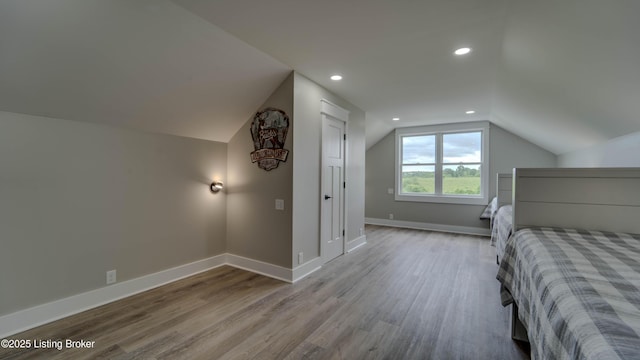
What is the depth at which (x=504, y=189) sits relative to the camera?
4.05 metres

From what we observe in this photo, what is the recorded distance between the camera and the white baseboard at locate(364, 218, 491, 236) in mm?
5789

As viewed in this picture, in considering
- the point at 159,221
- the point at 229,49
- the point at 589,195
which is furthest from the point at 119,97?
the point at 589,195

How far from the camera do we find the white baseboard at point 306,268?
320 cm

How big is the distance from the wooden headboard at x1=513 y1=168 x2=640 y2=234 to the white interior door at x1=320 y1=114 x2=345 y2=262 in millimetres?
2192

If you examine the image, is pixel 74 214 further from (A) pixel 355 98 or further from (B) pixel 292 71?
(A) pixel 355 98

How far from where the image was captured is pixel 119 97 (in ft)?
8.02

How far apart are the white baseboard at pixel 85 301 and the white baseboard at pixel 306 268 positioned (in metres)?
1.29

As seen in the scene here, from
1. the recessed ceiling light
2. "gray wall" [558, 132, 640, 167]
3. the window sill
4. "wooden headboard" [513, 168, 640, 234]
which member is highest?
the recessed ceiling light

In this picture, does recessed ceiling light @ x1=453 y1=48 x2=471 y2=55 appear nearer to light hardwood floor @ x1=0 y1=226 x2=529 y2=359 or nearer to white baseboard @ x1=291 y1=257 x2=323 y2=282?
light hardwood floor @ x1=0 y1=226 x2=529 y2=359

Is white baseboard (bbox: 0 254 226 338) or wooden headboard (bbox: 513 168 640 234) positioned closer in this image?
wooden headboard (bbox: 513 168 640 234)

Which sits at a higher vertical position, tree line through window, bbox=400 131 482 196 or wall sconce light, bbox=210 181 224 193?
tree line through window, bbox=400 131 482 196

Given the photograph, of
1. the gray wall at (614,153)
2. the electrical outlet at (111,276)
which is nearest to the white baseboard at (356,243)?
the electrical outlet at (111,276)

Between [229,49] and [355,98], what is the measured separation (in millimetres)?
2198

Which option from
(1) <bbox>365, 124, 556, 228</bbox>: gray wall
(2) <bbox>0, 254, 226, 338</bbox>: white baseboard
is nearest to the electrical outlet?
(2) <bbox>0, 254, 226, 338</bbox>: white baseboard
